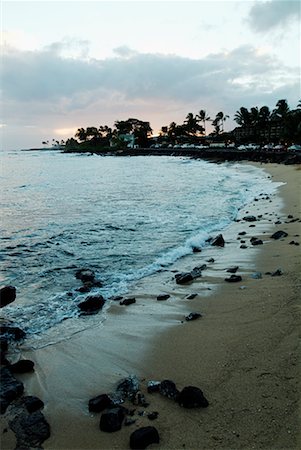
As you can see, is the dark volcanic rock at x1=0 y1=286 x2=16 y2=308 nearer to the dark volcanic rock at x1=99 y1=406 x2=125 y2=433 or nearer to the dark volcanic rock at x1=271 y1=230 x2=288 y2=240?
the dark volcanic rock at x1=99 y1=406 x2=125 y2=433

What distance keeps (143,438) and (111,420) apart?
1.34 ft

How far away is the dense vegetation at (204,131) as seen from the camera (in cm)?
7434

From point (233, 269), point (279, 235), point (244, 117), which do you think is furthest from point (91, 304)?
point (244, 117)

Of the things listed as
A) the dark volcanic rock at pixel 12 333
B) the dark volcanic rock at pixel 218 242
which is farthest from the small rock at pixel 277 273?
the dark volcanic rock at pixel 12 333

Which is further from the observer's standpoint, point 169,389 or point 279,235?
point 279,235

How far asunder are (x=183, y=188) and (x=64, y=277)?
69.9 feet

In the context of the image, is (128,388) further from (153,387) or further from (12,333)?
(12,333)

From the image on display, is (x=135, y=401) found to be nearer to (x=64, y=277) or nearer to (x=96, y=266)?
(x=64, y=277)

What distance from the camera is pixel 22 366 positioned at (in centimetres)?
477

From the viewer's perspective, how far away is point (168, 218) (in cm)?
1656

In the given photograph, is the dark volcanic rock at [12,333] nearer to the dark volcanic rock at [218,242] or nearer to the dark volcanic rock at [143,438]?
the dark volcanic rock at [143,438]

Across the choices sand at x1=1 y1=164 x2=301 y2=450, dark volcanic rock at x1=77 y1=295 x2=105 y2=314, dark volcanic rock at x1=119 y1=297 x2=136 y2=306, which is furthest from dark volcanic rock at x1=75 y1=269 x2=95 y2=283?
dark volcanic rock at x1=119 y1=297 x2=136 y2=306

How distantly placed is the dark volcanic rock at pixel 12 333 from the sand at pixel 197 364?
47 centimetres

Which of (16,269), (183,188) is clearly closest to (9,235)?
(16,269)
